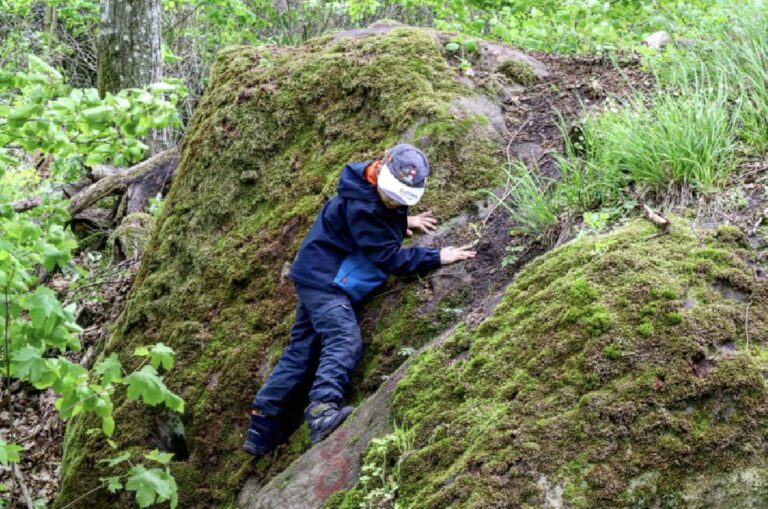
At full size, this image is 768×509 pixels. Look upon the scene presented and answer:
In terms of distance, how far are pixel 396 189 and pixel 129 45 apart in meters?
5.93

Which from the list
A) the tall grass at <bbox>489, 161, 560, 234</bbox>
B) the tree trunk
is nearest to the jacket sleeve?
the tall grass at <bbox>489, 161, 560, 234</bbox>

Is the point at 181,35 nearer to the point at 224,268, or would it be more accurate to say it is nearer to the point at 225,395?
the point at 224,268

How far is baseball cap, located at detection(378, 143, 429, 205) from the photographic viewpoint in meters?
4.54

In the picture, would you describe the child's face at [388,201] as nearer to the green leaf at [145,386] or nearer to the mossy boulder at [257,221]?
the mossy boulder at [257,221]

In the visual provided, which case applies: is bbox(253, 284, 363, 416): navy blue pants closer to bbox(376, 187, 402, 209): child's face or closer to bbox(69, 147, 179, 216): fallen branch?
bbox(376, 187, 402, 209): child's face

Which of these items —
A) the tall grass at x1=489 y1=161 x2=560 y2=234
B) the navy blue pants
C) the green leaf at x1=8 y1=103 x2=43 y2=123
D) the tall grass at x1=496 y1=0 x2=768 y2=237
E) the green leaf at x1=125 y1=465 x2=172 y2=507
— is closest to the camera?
the green leaf at x1=125 y1=465 x2=172 y2=507

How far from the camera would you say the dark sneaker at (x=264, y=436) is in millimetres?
4770

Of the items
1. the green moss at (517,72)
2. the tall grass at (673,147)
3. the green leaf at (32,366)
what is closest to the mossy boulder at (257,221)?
the green moss at (517,72)

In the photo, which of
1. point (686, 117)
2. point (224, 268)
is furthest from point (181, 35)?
point (686, 117)

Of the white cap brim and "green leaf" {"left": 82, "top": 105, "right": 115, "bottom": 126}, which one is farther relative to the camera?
the white cap brim

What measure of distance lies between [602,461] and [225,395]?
2.98 metres

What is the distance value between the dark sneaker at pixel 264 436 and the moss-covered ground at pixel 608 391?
122cm

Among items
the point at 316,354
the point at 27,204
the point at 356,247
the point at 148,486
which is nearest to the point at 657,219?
the point at 356,247

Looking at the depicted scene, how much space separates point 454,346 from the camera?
12.8 ft
